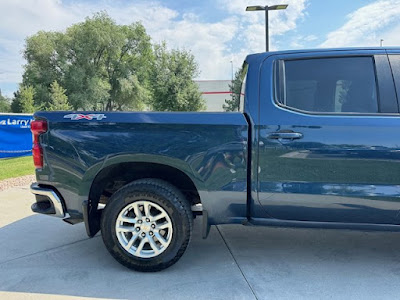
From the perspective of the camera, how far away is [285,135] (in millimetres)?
2678

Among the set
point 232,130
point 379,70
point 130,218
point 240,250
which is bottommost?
point 240,250

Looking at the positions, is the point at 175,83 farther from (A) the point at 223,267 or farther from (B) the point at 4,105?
(B) the point at 4,105

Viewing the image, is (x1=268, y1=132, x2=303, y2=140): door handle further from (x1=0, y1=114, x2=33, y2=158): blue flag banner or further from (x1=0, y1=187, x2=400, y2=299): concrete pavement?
(x1=0, y1=114, x2=33, y2=158): blue flag banner

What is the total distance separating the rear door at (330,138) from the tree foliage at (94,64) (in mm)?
28011

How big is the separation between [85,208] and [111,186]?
0.45m

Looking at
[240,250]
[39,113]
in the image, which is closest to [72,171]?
[39,113]

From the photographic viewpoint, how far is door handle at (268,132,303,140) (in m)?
2.66

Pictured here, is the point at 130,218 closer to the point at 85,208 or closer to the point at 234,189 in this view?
the point at 85,208

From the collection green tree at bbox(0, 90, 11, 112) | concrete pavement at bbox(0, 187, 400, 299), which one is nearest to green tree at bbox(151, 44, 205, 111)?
concrete pavement at bbox(0, 187, 400, 299)

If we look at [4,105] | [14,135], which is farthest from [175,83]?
[4,105]

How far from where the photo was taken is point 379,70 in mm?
2732

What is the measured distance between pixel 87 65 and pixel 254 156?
35.0 meters

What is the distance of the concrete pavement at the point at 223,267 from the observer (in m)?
2.63

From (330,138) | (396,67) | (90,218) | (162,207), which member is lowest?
(90,218)
